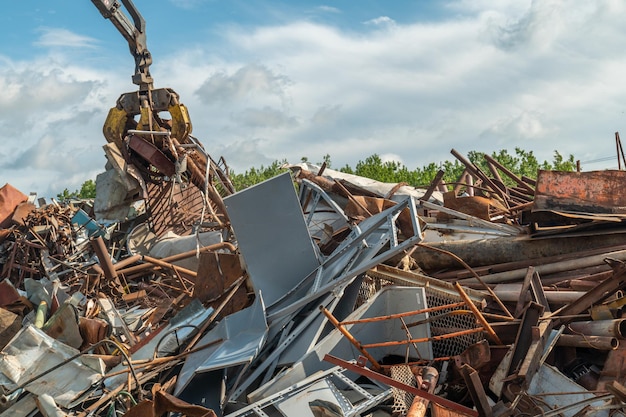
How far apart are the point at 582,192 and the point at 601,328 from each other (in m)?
2.32

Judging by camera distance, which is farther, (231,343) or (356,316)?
(231,343)

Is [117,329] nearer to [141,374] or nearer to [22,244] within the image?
[141,374]

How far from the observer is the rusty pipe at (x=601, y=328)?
5.11m

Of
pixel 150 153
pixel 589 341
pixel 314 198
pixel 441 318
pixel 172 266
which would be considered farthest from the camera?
pixel 150 153

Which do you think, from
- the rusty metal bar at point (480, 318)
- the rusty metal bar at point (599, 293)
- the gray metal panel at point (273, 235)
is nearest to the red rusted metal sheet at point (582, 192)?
the rusty metal bar at point (599, 293)

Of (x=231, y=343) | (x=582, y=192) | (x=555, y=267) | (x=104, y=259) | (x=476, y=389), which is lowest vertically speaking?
(x=476, y=389)

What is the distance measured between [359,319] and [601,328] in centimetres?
192

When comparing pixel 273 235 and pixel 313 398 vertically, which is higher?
pixel 273 235

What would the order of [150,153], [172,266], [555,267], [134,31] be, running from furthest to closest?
[134,31] → [150,153] → [172,266] → [555,267]

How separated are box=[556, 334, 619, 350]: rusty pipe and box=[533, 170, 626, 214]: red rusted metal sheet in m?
1.95

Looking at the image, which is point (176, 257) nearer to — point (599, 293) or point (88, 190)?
point (599, 293)

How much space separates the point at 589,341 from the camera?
5305 mm

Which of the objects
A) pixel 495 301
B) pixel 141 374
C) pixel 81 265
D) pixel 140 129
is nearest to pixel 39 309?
pixel 81 265

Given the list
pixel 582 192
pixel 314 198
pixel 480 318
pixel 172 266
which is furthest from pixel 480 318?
pixel 172 266
